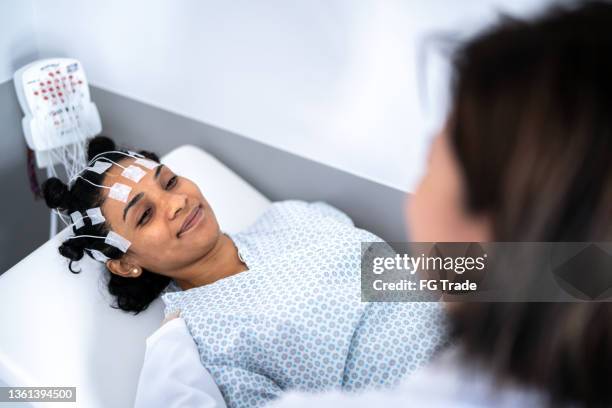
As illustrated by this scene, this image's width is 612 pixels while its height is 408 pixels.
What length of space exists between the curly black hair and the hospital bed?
3 centimetres

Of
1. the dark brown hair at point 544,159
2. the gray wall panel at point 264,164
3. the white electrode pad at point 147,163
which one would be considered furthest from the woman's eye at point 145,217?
the dark brown hair at point 544,159

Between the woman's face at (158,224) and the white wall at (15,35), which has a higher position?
the white wall at (15,35)

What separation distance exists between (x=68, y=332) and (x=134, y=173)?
0.42 meters

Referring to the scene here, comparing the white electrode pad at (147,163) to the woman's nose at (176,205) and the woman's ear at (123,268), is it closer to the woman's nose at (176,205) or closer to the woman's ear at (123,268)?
the woman's nose at (176,205)

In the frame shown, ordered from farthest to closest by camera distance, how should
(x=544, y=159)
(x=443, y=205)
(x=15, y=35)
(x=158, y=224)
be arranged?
(x=15, y=35) < (x=158, y=224) < (x=443, y=205) < (x=544, y=159)

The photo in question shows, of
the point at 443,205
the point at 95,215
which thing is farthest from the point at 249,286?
the point at 443,205

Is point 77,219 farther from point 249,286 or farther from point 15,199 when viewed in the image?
point 15,199

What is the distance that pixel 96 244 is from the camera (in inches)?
50.9

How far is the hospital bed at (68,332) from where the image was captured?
1.18 m

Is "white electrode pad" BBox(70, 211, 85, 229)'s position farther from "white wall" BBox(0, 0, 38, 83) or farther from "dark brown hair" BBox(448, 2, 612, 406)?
"dark brown hair" BBox(448, 2, 612, 406)

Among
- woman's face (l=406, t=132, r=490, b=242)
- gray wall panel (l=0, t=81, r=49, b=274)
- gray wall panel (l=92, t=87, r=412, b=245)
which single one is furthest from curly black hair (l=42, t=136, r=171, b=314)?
woman's face (l=406, t=132, r=490, b=242)

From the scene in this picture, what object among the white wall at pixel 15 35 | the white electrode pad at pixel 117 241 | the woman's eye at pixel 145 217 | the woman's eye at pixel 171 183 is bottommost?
the white electrode pad at pixel 117 241

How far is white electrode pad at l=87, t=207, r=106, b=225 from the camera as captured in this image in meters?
1.28

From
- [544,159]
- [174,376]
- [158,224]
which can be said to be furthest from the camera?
[158,224]
